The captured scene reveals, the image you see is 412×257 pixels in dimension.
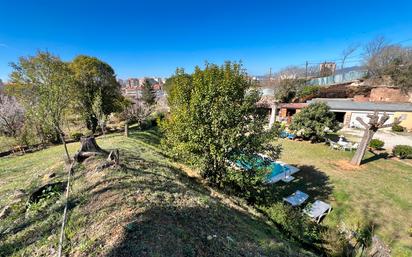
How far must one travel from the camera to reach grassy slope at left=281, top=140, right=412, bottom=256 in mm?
7992

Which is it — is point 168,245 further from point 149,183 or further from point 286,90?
point 286,90

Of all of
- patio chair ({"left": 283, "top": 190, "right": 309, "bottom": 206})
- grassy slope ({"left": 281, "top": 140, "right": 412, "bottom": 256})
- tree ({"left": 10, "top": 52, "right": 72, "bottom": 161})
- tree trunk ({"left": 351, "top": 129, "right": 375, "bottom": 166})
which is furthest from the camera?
tree trunk ({"left": 351, "top": 129, "right": 375, "bottom": 166})

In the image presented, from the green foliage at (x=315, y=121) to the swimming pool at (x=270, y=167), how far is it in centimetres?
707

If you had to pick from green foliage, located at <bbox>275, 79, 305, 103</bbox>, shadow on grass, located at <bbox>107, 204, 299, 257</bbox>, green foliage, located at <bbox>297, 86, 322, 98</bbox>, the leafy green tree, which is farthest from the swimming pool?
green foliage, located at <bbox>297, 86, 322, 98</bbox>

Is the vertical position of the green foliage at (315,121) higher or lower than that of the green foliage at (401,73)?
lower

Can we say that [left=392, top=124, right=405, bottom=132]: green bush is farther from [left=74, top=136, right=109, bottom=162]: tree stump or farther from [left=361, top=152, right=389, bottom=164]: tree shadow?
[left=74, top=136, right=109, bottom=162]: tree stump

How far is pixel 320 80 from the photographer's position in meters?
43.0

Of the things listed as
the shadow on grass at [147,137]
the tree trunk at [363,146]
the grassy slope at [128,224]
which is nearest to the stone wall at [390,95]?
the tree trunk at [363,146]

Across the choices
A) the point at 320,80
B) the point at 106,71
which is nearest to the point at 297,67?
the point at 320,80

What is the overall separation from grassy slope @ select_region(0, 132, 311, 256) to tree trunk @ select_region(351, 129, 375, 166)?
11.0 m

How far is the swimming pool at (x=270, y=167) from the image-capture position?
25.7 feet

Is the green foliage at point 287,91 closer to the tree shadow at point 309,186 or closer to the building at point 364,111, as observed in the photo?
the building at point 364,111

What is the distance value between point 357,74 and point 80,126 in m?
50.3

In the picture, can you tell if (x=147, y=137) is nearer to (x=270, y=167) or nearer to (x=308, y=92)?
(x=270, y=167)
